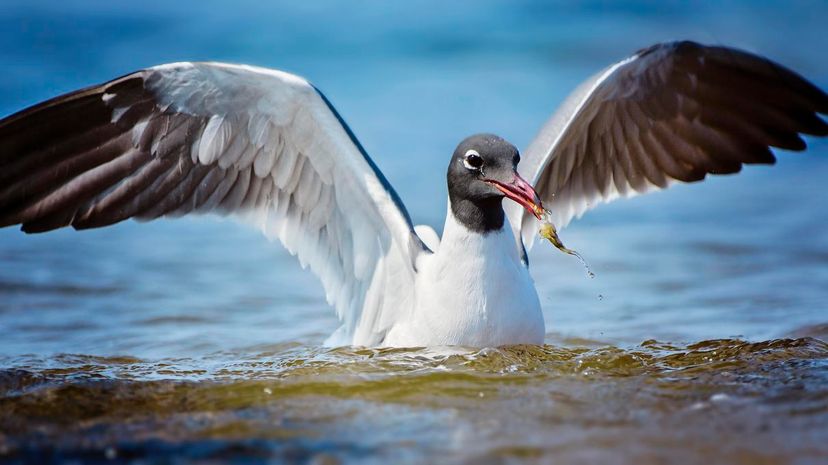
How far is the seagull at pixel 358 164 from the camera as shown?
229 inches

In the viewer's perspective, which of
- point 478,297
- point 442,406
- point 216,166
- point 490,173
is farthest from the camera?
point 216,166

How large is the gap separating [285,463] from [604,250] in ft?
20.3

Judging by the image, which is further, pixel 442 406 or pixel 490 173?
pixel 490 173

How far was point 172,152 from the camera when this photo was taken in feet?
20.3

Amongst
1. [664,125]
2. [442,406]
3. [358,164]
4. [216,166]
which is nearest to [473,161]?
[358,164]

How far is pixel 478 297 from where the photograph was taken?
580 centimetres

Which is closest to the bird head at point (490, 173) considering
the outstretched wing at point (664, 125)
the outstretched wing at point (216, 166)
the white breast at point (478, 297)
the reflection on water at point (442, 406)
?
the white breast at point (478, 297)

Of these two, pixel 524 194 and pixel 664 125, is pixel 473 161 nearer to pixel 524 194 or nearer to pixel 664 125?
pixel 524 194

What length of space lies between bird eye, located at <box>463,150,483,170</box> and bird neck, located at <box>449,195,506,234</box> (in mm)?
209

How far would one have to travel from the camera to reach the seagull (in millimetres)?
5809

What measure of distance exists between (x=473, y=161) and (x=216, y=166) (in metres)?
1.64

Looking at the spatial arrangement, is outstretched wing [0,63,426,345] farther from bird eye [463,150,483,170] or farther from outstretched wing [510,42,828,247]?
outstretched wing [510,42,828,247]

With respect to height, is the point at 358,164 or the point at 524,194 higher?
the point at 358,164

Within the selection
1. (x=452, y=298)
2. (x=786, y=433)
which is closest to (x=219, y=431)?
(x=452, y=298)
